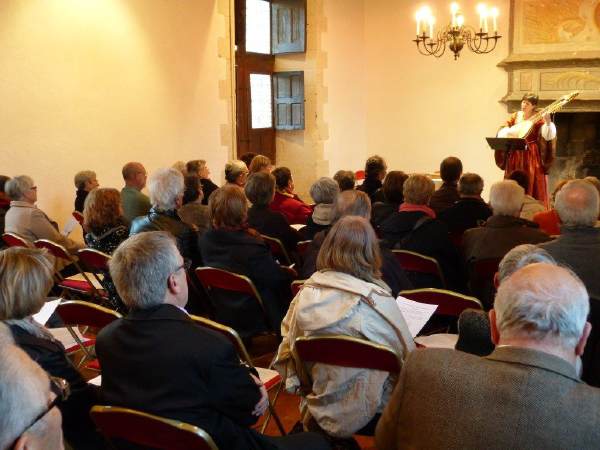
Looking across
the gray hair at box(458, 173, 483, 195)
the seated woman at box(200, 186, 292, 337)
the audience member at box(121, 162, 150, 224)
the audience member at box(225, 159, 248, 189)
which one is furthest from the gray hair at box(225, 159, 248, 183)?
the seated woman at box(200, 186, 292, 337)

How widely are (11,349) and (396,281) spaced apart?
7.36ft

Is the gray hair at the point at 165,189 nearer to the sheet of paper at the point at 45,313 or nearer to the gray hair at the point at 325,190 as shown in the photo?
the gray hair at the point at 325,190

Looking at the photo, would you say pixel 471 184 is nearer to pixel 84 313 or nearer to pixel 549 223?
pixel 549 223

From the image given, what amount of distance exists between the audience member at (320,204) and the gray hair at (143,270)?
2.49 m

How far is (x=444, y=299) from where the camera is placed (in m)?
2.86

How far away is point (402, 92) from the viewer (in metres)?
10.6

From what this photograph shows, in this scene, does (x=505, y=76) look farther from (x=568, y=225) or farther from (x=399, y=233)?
(x=568, y=225)

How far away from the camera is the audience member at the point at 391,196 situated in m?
4.89

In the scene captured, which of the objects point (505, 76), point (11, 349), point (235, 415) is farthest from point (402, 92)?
point (11, 349)

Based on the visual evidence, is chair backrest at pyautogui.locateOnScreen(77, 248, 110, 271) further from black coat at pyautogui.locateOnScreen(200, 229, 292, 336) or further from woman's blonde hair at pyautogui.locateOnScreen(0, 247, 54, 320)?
woman's blonde hair at pyautogui.locateOnScreen(0, 247, 54, 320)

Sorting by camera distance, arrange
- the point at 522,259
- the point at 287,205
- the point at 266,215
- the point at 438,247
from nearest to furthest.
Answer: the point at 522,259
the point at 438,247
the point at 266,215
the point at 287,205

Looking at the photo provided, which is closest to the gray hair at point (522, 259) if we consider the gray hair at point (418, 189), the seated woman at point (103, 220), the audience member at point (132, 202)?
the gray hair at point (418, 189)

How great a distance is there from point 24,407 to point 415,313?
76.5 inches

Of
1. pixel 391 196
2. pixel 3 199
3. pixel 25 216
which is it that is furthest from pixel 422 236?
pixel 3 199
